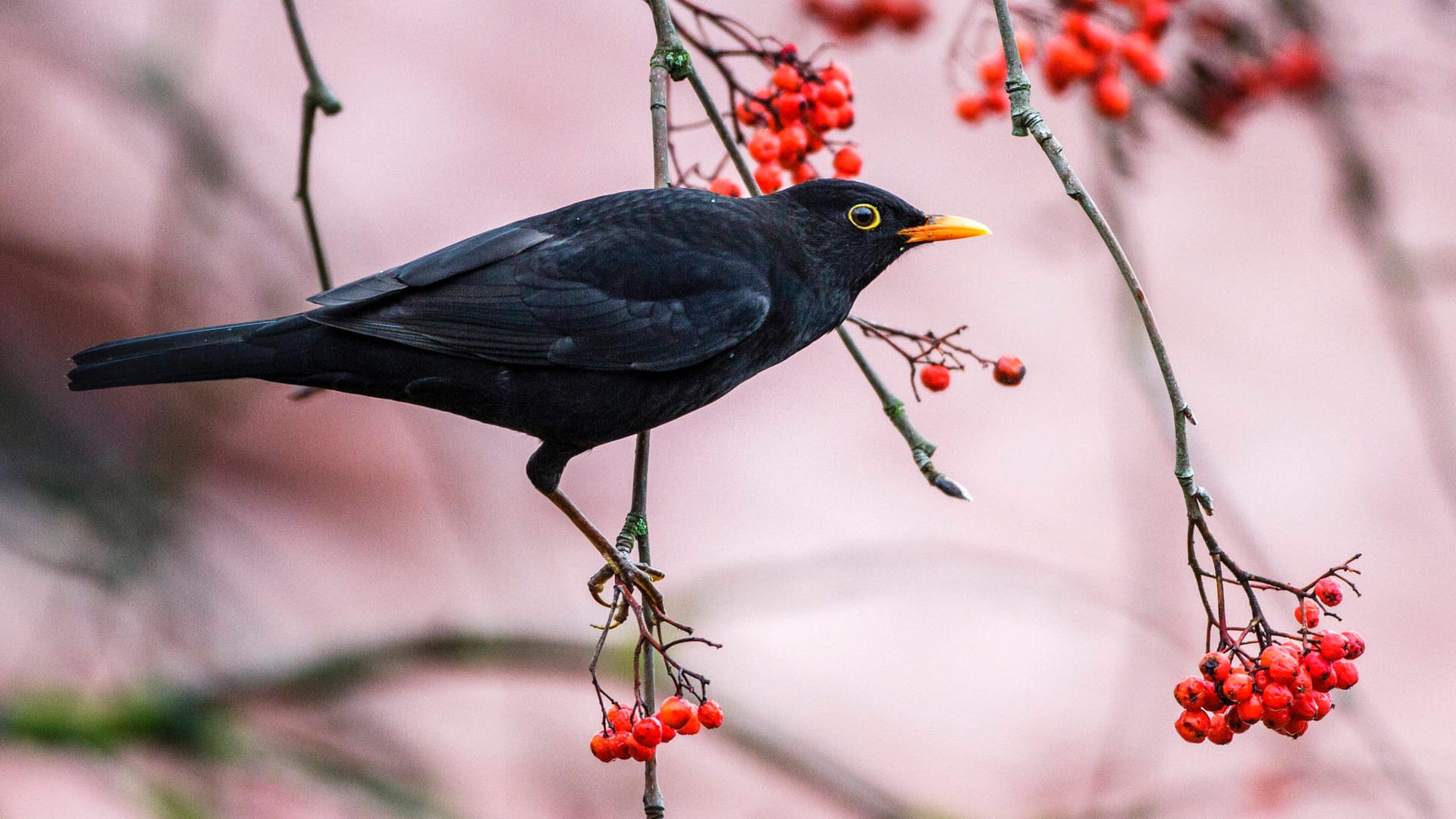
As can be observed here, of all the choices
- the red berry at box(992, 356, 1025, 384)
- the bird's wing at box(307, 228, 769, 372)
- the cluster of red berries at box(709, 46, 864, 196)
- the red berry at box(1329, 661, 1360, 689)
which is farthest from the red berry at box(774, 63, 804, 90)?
the red berry at box(1329, 661, 1360, 689)

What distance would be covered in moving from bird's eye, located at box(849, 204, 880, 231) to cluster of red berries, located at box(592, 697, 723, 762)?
110 cm

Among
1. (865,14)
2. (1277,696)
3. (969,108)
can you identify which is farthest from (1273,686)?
(865,14)

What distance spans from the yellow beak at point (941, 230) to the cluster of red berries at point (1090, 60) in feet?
1.34

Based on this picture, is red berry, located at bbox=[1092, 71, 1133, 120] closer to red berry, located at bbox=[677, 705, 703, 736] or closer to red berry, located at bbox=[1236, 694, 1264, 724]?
red berry, located at bbox=[1236, 694, 1264, 724]

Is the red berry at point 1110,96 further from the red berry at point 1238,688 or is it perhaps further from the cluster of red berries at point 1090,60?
the red berry at point 1238,688

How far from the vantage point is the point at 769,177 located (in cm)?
294

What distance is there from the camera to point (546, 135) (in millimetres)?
7816

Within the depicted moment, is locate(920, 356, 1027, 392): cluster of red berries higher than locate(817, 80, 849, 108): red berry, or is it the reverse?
locate(817, 80, 849, 108): red berry

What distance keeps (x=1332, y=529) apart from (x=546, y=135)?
4871 mm

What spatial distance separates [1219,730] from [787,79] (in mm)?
1485

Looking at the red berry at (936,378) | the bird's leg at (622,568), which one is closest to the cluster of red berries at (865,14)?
the red berry at (936,378)

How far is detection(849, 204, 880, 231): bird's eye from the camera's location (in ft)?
9.23

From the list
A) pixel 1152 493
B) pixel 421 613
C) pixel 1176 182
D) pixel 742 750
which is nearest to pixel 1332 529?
pixel 1152 493

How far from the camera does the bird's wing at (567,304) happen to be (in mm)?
2619
